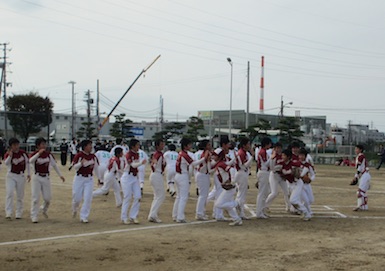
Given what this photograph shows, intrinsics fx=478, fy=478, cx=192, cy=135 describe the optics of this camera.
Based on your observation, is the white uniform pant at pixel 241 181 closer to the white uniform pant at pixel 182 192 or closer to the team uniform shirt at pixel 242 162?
the team uniform shirt at pixel 242 162

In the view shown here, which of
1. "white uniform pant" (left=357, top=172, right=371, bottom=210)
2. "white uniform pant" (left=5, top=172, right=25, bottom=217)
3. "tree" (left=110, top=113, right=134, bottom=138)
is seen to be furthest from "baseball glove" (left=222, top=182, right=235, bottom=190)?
Answer: "tree" (left=110, top=113, right=134, bottom=138)

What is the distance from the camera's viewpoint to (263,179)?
11.5 m

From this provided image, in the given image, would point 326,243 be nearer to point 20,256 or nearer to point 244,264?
point 244,264

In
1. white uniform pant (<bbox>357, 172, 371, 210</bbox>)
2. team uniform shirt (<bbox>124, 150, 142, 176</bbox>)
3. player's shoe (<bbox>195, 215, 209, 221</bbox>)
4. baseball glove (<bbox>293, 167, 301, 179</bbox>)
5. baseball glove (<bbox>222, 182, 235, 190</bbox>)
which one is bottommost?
player's shoe (<bbox>195, 215, 209, 221</bbox>)

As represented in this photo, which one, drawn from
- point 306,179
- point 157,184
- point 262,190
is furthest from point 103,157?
point 306,179

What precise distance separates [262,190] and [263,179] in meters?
0.27

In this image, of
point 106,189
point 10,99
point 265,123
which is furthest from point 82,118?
point 106,189

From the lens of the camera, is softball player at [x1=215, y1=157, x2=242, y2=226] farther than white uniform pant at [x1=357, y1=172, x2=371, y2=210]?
No

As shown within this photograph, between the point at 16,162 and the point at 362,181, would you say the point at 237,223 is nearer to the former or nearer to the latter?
the point at 362,181

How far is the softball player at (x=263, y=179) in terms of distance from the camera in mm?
11305

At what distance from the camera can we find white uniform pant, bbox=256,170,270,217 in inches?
444

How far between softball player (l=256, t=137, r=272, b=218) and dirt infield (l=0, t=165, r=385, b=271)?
1.28ft

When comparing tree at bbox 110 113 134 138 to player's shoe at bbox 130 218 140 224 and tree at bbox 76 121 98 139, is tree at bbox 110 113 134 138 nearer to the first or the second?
tree at bbox 76 121 98 139

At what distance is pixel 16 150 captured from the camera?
11.0 metres
